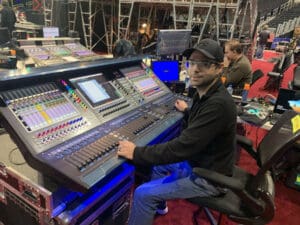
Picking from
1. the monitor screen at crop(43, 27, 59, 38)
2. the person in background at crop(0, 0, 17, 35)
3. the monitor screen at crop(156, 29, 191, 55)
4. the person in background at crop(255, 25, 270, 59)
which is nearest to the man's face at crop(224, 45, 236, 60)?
the monitor screen at crop(156, 29, 191, 55)

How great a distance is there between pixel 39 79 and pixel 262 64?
946 cm

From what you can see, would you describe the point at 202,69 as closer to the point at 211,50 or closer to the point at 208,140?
the point at 211,50

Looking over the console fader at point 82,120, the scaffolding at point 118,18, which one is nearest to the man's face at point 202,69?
the console fader at point 82,120

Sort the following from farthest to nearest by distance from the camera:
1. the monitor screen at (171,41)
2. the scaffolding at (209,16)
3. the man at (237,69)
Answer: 1. the scaffolding at (209,16)
2. the man at (237,69)
3. the monitor screen at (171,41)

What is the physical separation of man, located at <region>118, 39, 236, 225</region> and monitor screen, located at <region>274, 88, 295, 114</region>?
4.46ft

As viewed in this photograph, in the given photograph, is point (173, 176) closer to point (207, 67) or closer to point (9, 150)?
point (207, 67)

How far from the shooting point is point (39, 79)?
1542 mm

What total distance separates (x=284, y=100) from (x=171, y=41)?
5.41 ft

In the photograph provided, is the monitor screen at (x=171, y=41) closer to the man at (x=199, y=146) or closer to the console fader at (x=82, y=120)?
the console fader at (x=82, y=120)

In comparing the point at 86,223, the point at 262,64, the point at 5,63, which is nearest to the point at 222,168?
the point at 86,223

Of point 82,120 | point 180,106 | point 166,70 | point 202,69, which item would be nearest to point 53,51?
point 166,70

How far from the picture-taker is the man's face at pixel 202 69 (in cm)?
152

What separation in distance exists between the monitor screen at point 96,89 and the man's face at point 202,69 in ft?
2.12

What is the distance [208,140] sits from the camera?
1.44m
